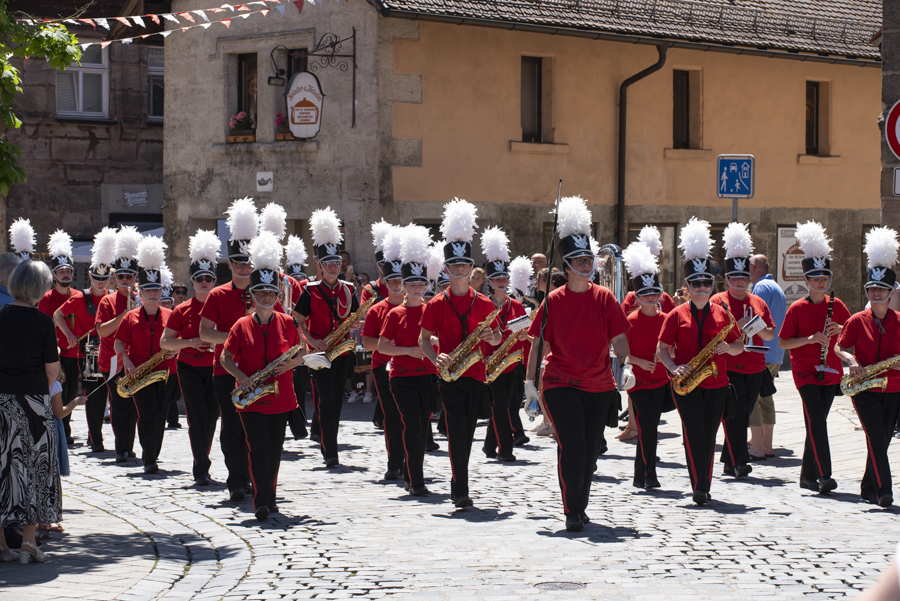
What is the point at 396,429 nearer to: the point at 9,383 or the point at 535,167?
the point at 9,383

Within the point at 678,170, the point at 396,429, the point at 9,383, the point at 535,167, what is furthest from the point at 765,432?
the point at 678,170

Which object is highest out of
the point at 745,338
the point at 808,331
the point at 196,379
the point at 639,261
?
the point at 639,261

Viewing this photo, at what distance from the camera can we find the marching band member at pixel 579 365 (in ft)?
26.6

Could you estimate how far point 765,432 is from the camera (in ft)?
37.6

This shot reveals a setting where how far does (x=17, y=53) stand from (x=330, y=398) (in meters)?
4.19

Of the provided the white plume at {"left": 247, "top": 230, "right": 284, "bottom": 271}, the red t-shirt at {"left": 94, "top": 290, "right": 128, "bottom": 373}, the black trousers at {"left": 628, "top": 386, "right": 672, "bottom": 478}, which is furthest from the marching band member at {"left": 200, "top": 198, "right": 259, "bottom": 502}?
the black trousers at {"left": 628, "top": 386, "right": 672, "bottom": 478}

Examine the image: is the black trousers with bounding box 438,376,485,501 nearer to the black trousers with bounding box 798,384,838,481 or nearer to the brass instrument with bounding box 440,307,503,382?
the brass instrument with bounding box 440,307,503,382

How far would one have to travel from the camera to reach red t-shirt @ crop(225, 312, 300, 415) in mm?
8742

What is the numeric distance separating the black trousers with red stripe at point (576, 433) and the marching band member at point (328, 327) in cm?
346

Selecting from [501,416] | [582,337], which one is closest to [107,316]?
[501,416]

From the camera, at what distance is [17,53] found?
9016mm

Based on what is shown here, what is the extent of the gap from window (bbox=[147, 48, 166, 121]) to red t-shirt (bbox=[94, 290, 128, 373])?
14.8 meters

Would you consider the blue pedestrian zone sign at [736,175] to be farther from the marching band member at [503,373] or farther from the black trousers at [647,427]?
the black trousers at [647,427]

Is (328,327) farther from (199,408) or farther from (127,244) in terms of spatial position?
(127,244)
